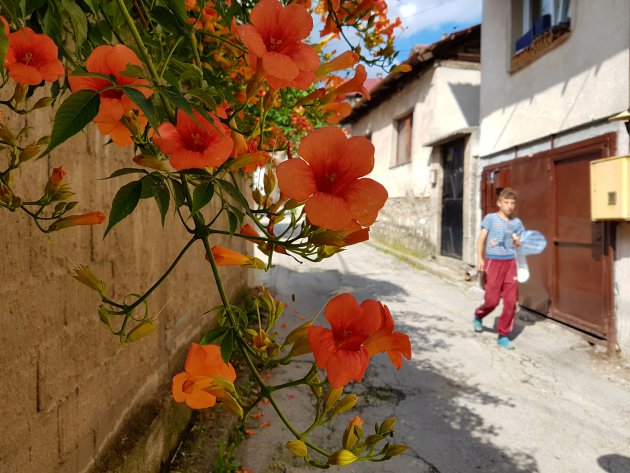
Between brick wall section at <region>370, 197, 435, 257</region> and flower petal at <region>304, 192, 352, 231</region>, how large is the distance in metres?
10.7

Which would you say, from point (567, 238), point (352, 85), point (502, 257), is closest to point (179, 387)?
point (352, 85)

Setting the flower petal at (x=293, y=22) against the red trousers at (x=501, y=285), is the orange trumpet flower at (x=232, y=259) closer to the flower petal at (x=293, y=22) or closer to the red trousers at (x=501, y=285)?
the flower petal at (x=293, y=22)

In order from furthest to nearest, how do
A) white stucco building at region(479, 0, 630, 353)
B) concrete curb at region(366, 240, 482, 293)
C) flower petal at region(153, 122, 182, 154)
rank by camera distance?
concrete curb at region(366, 240, 482, 293) < white stucco building at region(479, 0, 630, 353) < flower petal at region(153, 122, 182, 154)

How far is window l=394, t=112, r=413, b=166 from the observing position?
507 inches

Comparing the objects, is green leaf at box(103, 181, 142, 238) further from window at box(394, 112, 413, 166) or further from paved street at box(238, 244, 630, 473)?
window at box(394, 112, 413, 166)

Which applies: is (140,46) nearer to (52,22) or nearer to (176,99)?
(176,99)

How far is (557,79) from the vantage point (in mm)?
6012

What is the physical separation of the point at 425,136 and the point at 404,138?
2362mm

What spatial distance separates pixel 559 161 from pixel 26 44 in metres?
6.41

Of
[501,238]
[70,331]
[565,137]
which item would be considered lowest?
[70,331]

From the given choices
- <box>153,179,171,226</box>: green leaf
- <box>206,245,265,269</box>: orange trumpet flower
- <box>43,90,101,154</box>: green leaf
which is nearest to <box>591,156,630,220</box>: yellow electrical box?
<box>206,245,265,269</box>: orange trumpet flower

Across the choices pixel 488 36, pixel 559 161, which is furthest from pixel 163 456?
pixel 488 36

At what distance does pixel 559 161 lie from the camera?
5.97 meters

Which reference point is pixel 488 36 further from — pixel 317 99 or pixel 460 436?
pixel 317 99
